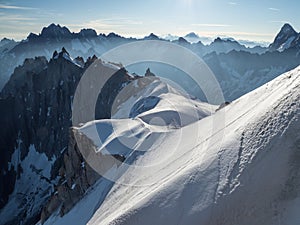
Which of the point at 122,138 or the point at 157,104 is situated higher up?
the point at 157,104

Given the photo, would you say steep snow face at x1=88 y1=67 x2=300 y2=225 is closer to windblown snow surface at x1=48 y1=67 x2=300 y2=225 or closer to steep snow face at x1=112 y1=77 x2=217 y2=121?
windblown snow surface at x1=48 y1=67 x2=300 y2=225

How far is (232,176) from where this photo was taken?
20.7 m

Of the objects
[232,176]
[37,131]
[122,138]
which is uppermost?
[232,176]

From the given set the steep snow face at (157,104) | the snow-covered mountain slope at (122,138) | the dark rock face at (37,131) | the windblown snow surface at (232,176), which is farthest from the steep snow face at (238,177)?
the dark rock face at (37,131)

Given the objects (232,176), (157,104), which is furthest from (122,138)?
(232,176)

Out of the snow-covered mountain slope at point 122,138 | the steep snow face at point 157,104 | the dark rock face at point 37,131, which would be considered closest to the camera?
the snow-covered mountain slope at point 122,138

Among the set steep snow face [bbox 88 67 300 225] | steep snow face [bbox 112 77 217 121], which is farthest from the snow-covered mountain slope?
steep snow face [bbox 88 67 300 225]

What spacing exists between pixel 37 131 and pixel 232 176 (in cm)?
10313

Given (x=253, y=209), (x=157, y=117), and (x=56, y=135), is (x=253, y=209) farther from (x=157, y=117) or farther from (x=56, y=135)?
(x=56, y=135)

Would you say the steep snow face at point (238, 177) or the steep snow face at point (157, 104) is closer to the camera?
the steep snow face at point (238, 177)

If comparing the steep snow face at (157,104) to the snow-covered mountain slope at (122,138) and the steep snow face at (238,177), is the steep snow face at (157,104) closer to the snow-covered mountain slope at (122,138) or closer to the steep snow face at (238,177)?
the snow-covered mountain slope at (122,138)

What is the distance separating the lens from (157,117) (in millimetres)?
45531

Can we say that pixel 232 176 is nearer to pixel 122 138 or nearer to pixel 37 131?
pixel 122 138

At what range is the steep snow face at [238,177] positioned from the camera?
18.6m
